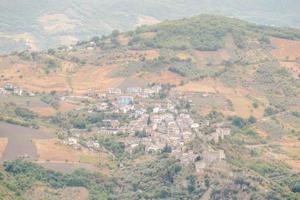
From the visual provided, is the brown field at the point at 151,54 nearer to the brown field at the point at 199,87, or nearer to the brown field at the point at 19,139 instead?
the brown field at the point at 199,87

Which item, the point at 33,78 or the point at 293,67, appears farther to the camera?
the point at 293,67

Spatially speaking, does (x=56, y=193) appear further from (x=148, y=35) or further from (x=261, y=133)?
(x=148, y=35)

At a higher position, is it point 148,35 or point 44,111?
point 148,35

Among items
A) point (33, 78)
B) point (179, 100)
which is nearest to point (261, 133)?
point (179, 100)

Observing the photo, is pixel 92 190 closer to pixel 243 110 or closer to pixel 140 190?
pixel 140 190

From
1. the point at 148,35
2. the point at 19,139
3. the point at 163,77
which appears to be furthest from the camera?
the point at 148,35

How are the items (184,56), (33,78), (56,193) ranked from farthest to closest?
(184,56) → (33,78) → (56,193)

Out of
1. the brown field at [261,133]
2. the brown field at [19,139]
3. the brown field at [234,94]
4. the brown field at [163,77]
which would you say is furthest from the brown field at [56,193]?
the brown field at [163,77]

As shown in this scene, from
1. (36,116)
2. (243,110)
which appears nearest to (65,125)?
(36,116)
